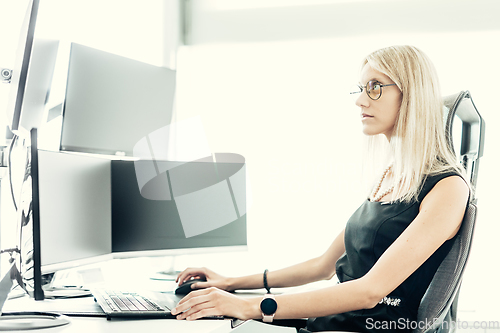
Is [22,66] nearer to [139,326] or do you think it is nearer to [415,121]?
[139,326]

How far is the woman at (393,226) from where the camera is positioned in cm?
94

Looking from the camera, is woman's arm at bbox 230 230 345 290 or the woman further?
woman's arm at bbox 230 230 345 290

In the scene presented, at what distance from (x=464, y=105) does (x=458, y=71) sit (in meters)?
1.41

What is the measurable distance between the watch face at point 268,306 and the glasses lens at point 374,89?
2.12 feet

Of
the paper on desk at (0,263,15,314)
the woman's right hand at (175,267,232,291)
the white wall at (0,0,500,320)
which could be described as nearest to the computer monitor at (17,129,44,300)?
the paper on desk at (0,263,15,314)

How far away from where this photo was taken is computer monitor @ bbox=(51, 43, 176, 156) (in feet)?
4.39

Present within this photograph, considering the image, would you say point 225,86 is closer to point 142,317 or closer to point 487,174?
point 487,174

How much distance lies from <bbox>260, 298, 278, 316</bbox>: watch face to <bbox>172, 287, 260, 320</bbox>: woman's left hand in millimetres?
14

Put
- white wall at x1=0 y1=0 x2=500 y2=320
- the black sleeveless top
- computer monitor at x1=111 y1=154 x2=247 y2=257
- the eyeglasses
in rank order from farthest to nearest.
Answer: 1. white wall at x1=0 y1=0 x2=500 y2=320
2. computer monitor at x1=111 y1=154 x2=247 y2=257
3. the eyeglasses
4. the black sleeveless top

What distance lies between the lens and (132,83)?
154 cm

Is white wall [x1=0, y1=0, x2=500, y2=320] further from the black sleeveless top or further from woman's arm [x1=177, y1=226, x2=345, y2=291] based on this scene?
the black sleeveless top

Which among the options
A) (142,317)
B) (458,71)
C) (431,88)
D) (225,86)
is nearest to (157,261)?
(225,86)

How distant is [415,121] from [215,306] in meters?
0.71

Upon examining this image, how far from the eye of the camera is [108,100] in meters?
1.45
